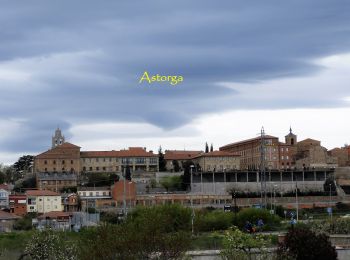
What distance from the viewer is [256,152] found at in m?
151

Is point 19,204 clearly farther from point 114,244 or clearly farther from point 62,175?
point 114,244

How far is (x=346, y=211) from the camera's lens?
89438mm

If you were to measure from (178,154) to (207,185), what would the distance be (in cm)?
5165

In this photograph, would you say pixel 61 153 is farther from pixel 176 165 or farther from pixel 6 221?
pixel 6 221

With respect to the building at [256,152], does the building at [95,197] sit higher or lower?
lower

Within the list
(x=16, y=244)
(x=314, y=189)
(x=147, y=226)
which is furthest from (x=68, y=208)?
(x=147, y=226)

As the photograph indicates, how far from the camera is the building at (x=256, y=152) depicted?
148375 millimetres

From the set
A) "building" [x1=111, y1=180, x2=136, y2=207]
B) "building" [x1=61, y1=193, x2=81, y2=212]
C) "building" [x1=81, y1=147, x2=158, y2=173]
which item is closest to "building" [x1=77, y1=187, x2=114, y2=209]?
"building" [x1=61, y1=193, x2=81, y2=212]

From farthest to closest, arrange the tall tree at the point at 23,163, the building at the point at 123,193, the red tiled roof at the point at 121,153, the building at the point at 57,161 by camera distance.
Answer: the tall tree at the point at 23,163 < the red tiled roof at the point at 121,153 < the building at the point at 57,161 < the building at the point at 123,193

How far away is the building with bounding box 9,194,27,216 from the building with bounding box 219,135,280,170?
5210 centimetres

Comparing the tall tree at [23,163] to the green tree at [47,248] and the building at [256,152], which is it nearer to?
the building at [256,152]

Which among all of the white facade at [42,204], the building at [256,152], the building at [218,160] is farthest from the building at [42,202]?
the building at [256,152]

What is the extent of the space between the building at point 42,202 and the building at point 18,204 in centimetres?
74

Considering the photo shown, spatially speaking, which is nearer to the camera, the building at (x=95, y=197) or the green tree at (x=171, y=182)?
the building at (x=95, y=197)
